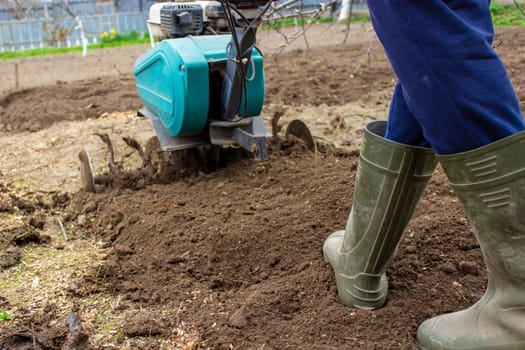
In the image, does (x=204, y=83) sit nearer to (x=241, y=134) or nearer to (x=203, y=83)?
(x=203, y=83)

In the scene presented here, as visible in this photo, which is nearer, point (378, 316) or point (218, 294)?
point (378, 316)

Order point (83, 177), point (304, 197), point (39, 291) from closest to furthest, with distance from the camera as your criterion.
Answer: point (39, 291), point (304, 197), point (83, 177)

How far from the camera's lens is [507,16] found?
39.5 ft

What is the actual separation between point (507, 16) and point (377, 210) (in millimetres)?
11540

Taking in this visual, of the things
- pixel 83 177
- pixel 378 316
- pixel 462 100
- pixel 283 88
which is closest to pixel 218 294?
pixel 378 316

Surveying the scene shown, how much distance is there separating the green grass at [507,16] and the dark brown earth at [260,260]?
8.41 metres

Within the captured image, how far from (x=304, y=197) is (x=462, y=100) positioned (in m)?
1.75

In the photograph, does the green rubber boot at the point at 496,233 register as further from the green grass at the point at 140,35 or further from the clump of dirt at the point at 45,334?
the green grass at the point at 140,35

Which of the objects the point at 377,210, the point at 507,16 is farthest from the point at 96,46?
the point at 377,210

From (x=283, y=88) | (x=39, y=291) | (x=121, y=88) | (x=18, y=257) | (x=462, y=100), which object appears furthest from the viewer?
(x=121, y=88)

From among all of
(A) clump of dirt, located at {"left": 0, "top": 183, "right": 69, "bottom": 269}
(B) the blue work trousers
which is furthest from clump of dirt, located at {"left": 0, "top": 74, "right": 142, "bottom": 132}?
(B) the blue work trousers

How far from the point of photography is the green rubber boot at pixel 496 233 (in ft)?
5.00

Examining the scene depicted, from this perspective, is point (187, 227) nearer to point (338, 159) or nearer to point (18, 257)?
point (18, 257)

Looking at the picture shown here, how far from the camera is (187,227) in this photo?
118 inches
